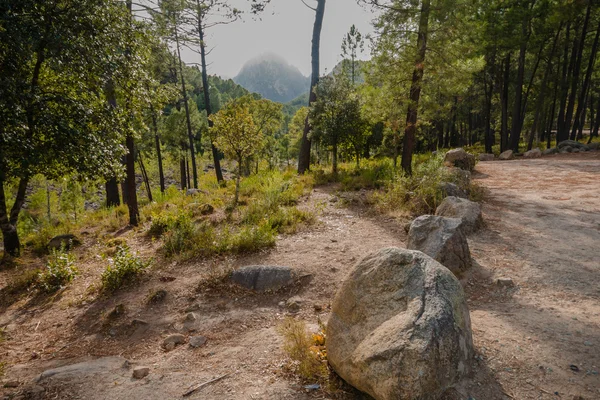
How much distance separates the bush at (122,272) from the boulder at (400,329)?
14.9 feet

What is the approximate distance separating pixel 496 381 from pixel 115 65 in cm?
804

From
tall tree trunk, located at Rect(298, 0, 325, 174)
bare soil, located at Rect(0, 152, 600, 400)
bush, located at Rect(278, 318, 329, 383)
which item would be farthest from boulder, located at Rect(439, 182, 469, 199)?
tall tree trunk, located at Rect(298, 0, 325, 174)

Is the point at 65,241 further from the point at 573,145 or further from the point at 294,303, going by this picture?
the point at 573,145

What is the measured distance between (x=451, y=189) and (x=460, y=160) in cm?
628

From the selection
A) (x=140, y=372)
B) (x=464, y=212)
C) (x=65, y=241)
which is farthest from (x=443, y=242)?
(x=65, y=241)

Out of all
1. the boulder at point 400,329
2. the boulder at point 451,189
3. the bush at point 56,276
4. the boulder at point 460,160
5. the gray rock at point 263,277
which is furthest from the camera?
the boulder at point 460,160

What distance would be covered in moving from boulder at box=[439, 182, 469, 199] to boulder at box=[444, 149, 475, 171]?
17.8ft

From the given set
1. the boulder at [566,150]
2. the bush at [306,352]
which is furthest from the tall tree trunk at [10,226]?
the boulder at [566,150]

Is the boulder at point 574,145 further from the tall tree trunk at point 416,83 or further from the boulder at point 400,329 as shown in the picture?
the boulder at point 400,329

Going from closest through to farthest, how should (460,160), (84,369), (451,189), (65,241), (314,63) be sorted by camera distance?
(84,369), (451,189), (65,241), (460,160), (314,63)

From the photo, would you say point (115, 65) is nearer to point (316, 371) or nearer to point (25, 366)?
point (25, 366)

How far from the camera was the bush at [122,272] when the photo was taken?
610 cm

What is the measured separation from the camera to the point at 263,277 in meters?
5.59

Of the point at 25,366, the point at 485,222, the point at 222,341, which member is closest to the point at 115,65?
the point at 25,366
